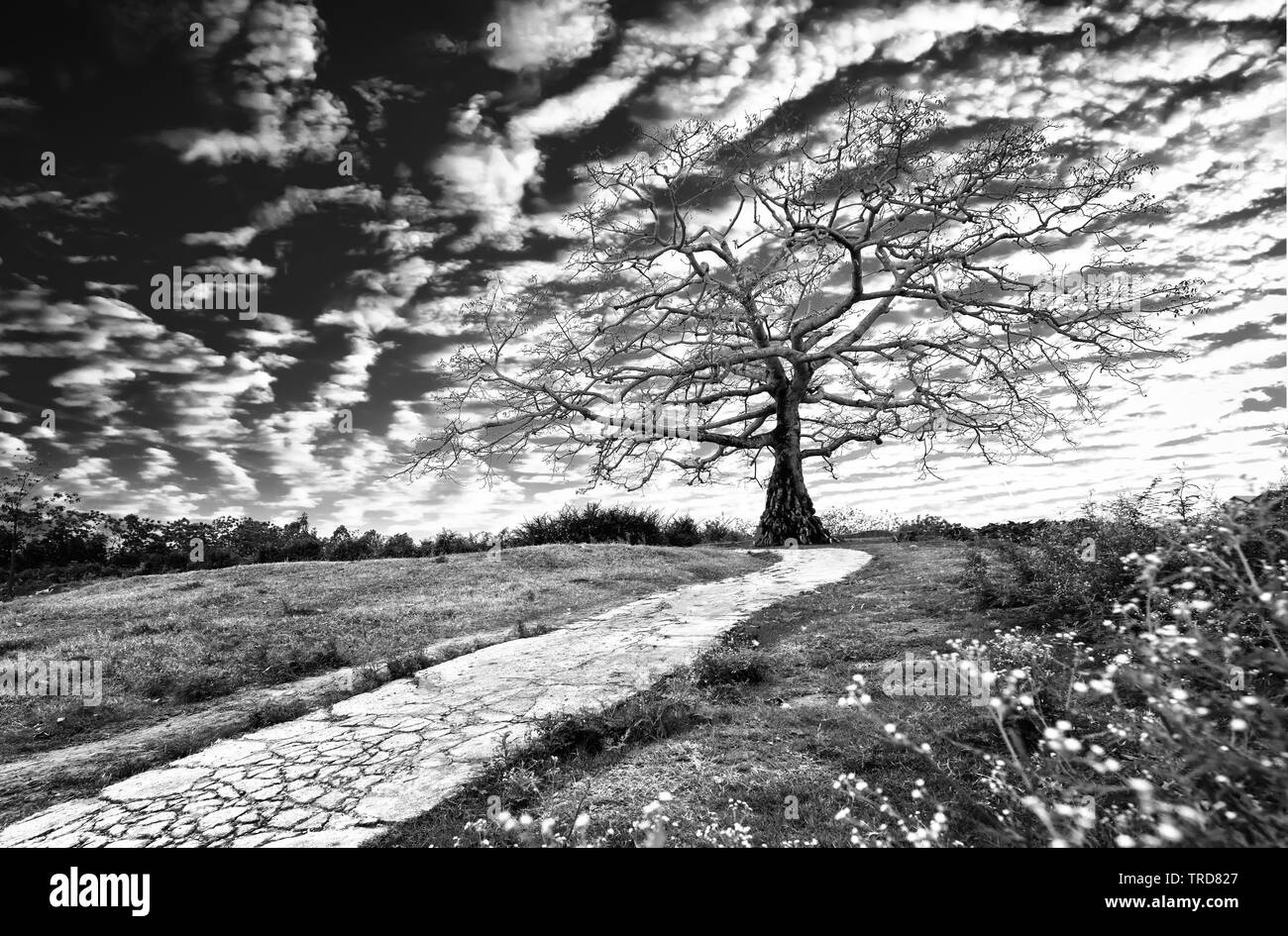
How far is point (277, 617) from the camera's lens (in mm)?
10891

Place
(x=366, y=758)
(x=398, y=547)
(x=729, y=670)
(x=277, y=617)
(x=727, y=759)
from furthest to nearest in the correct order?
(x=398, y=547) < (x=277, y=617) < (x=729, y=670) < (x=366, y=758) < (x=727, y=759)

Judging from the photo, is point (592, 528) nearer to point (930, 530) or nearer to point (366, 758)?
point (930, 530)

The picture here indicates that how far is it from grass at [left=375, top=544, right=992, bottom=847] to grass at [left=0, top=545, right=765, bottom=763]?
3873mm

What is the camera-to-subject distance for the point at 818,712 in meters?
4.74

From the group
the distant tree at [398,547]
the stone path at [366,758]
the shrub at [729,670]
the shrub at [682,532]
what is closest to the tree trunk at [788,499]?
the shrub at [682,532]

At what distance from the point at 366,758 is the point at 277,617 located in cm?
766

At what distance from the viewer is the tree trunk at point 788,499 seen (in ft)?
74.6

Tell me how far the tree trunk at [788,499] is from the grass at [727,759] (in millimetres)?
16168

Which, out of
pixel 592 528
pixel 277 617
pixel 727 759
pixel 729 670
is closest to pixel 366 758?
pixel 727 759

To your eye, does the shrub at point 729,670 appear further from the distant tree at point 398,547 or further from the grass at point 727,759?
the distant tree at point 398,547

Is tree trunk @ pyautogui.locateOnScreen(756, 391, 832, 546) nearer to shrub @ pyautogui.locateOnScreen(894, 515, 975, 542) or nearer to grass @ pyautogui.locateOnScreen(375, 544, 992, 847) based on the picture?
shrub @ pyautogui.locateOnScreen(894, 515, 975, 542)
